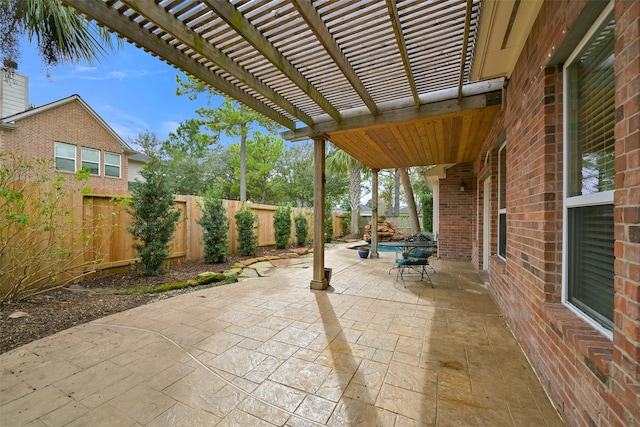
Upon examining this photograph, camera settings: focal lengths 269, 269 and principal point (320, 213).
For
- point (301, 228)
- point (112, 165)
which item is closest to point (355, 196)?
point (301, 228)

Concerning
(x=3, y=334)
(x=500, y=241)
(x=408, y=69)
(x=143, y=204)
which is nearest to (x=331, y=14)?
(x=408, y=69)

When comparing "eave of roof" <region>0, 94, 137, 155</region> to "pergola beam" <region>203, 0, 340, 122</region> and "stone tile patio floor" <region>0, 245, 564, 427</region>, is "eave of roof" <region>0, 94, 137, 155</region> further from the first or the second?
"pergola beam" <region>203, 0, 340, 122</region>

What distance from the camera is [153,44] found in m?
2.28

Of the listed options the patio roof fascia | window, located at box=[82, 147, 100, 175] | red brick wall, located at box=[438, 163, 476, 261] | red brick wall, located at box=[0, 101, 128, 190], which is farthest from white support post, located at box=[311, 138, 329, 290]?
window, located at box=[82, 147, 100, 175]

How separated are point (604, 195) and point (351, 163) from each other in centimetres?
1416

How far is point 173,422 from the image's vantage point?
159cm

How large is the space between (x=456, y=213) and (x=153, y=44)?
7568 millimetres

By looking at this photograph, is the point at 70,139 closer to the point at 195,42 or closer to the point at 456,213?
the point at 195,42

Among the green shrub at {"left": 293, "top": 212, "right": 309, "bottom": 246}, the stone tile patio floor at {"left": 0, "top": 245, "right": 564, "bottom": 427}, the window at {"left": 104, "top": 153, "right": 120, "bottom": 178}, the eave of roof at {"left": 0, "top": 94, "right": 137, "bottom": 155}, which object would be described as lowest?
the stone tile patio floor at {"left": 0, "top": 245, "right": 564, "bottom": 427}

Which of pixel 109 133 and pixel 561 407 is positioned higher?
pixel 109 133

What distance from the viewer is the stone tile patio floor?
5.45 feet

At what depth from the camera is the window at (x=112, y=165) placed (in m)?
12.5

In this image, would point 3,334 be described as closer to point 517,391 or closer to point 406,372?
point 406,372

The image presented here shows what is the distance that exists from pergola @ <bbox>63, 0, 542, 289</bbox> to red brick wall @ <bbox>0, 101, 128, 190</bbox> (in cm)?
1052
